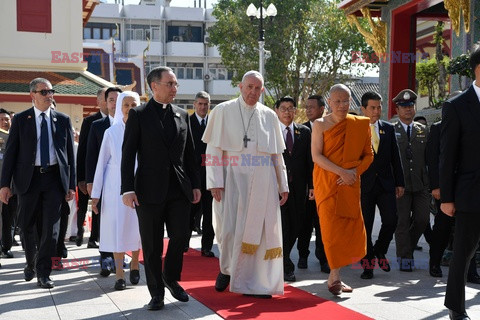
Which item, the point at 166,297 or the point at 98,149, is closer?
the point at 166,297

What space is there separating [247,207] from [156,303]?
1366mm

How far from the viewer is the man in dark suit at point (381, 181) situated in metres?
9.24

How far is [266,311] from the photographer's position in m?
7.08

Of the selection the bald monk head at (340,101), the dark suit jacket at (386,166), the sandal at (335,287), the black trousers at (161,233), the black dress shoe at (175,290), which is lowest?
the sandal at (335,287)

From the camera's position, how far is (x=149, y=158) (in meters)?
7.12

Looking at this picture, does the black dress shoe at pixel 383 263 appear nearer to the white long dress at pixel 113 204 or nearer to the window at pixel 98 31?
the white long dress at pixel 113 204

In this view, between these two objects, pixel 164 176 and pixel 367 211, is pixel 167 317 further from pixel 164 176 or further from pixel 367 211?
pixel 367 211

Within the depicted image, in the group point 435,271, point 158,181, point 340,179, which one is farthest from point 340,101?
point 435,271

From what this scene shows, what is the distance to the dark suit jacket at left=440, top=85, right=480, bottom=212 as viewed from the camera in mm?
5914

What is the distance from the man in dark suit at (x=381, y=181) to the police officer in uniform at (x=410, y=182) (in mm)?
375

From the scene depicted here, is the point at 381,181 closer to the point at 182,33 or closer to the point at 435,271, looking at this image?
the point at 435,271

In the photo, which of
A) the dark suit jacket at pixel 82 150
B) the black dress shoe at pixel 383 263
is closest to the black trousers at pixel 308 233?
the black dress shoe at pixel 383 263

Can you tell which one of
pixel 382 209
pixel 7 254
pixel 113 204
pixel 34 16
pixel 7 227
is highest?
pixel 34 16

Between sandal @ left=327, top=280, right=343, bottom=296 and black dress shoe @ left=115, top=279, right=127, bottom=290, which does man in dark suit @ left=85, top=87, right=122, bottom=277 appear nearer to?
black dress shoe @ left=115, top=279, right=127, bottom=290
